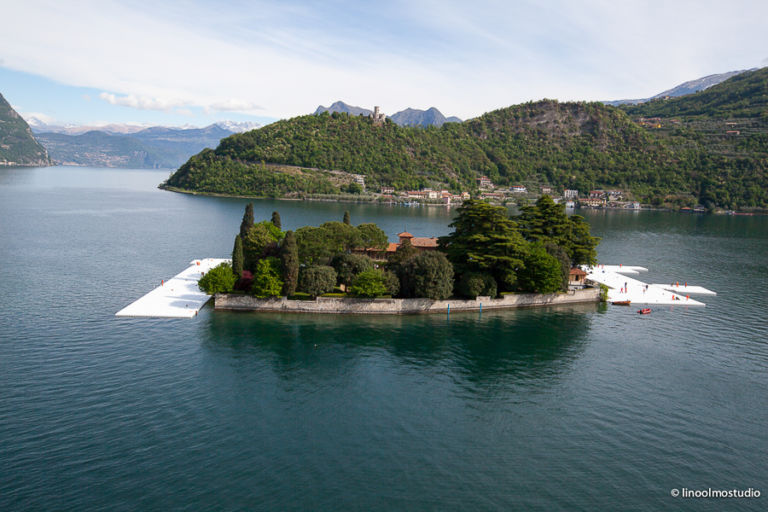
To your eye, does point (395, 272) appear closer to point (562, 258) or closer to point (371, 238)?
point (371, 238)

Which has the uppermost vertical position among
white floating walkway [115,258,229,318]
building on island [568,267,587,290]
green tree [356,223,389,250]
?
green tree [356,223,389,250]

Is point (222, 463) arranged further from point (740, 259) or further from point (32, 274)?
point (740, 259)

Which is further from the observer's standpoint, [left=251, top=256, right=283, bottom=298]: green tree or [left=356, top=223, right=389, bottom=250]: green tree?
[left=356, top=223, right=389, bottom=250]: green tree

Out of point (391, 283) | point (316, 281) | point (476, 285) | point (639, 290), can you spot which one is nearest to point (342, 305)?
point (316, 281)

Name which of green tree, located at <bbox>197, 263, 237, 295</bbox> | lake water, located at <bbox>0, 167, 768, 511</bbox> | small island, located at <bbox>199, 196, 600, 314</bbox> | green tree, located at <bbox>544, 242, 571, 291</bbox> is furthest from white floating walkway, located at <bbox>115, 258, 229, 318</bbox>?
green tree, located at <bbox>544, 242, 571, 291</bbox>

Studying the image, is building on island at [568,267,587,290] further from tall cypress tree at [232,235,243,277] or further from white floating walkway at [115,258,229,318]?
white floating walkway at [115,258,229,318]

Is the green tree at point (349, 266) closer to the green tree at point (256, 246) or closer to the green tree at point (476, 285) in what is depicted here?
the green tree at point (256, 246)

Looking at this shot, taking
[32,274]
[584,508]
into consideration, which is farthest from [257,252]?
A: [584,508]
